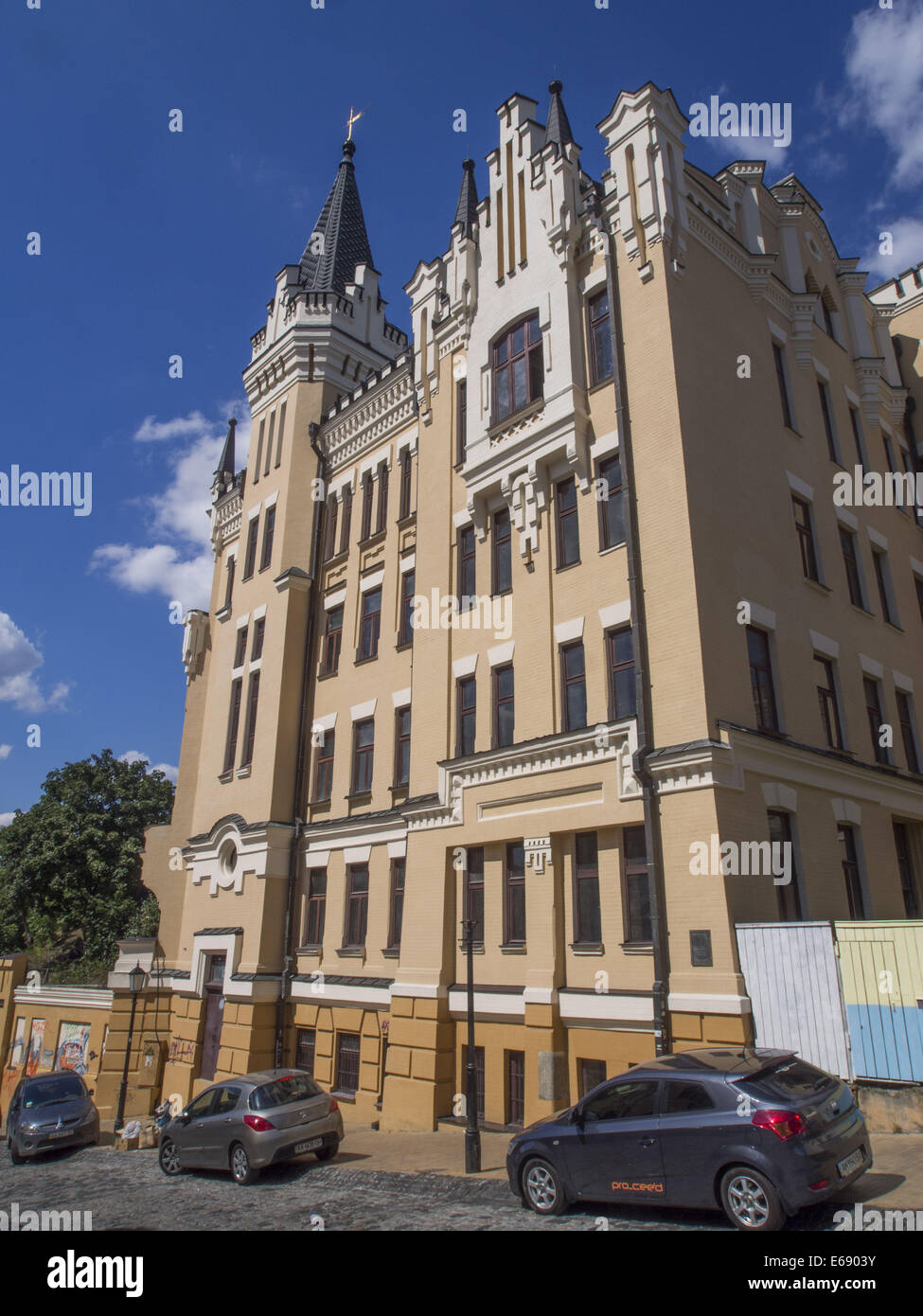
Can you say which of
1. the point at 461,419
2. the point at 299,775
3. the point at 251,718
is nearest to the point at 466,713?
the point at 299,775

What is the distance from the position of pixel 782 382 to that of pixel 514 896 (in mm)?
14016

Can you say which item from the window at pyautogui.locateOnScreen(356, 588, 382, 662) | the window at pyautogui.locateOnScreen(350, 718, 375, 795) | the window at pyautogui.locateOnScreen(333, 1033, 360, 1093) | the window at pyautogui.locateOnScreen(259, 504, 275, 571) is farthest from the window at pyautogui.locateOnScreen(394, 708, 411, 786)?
the window at pyautogui.locateOnScreen(259, 504, 275, 571)

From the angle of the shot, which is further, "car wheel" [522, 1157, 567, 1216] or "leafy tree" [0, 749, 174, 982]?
"leafy tree" [0, 749, 174, 982]

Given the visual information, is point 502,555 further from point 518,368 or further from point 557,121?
point 557,121

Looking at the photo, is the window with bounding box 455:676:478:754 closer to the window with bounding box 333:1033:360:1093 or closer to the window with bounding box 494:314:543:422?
the window with bounding box 494:314:543:422

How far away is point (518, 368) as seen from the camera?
19938 millimetres

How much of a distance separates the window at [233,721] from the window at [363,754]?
5575 millimetres

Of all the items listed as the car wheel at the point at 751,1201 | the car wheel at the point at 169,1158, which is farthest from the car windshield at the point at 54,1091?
the car wheel at the point at 751,1201

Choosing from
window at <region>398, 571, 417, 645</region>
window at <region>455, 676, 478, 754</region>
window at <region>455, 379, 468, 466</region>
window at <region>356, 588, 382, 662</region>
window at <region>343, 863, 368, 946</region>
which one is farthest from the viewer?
window at <region>356, 588, 382, 662</region>

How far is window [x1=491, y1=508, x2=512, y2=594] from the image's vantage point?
1950cm

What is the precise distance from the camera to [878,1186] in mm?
8805

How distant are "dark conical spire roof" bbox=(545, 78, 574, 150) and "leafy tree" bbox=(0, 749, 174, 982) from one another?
40.0 meters

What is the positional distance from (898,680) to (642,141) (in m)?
14.2

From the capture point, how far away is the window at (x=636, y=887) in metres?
14.6
